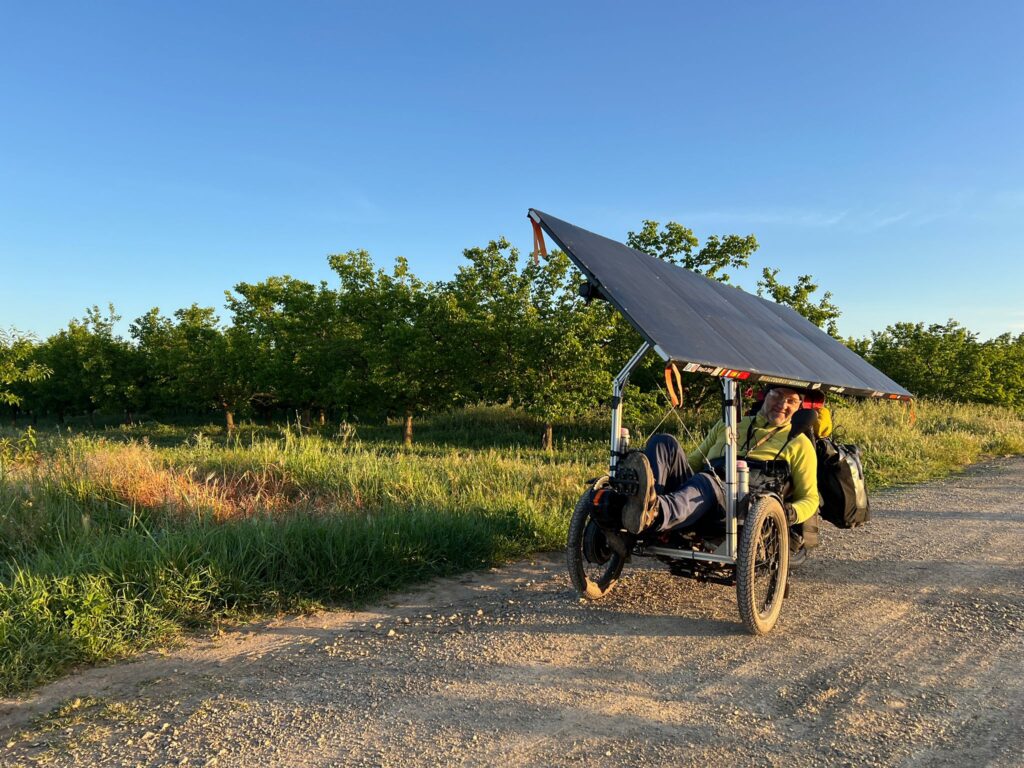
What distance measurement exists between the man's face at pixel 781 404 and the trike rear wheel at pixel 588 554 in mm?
1714

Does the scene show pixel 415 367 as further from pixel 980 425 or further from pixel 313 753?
pixel 313 753

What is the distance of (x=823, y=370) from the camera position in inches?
237

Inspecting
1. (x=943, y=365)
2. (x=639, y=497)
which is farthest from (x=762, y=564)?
(x=943, y=365)

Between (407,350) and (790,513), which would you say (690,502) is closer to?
(790,513)

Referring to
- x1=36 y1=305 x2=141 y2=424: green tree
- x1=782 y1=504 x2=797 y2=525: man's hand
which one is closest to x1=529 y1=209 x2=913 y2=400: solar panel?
x1=782 y1=504 x2=797 y2=525: man's hand

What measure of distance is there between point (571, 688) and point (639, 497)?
4.16 ft

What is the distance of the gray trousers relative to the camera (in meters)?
4.47

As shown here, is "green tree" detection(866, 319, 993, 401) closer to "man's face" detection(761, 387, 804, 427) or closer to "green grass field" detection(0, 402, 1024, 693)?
"green grass field" detection(0, 402, 1024, 693)

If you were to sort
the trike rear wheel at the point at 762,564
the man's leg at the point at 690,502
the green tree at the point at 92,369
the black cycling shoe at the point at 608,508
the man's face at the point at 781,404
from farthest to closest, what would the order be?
the green tree at the point at 92,369
the man's face at the point at 781,404
the black cycling shoe at the point at 608,508
the man's leg at the point at 690,502
the trike rear wheel at the point at 762,564

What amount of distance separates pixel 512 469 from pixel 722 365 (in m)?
6.67

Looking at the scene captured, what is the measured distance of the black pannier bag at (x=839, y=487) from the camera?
5.58 metres

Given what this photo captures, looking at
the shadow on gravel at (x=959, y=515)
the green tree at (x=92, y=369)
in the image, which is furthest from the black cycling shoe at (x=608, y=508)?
the green tree at (x=92, y=369)

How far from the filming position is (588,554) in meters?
4.93

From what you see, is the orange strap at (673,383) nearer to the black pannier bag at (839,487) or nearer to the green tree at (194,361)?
the black pannier bag at (839,487)
